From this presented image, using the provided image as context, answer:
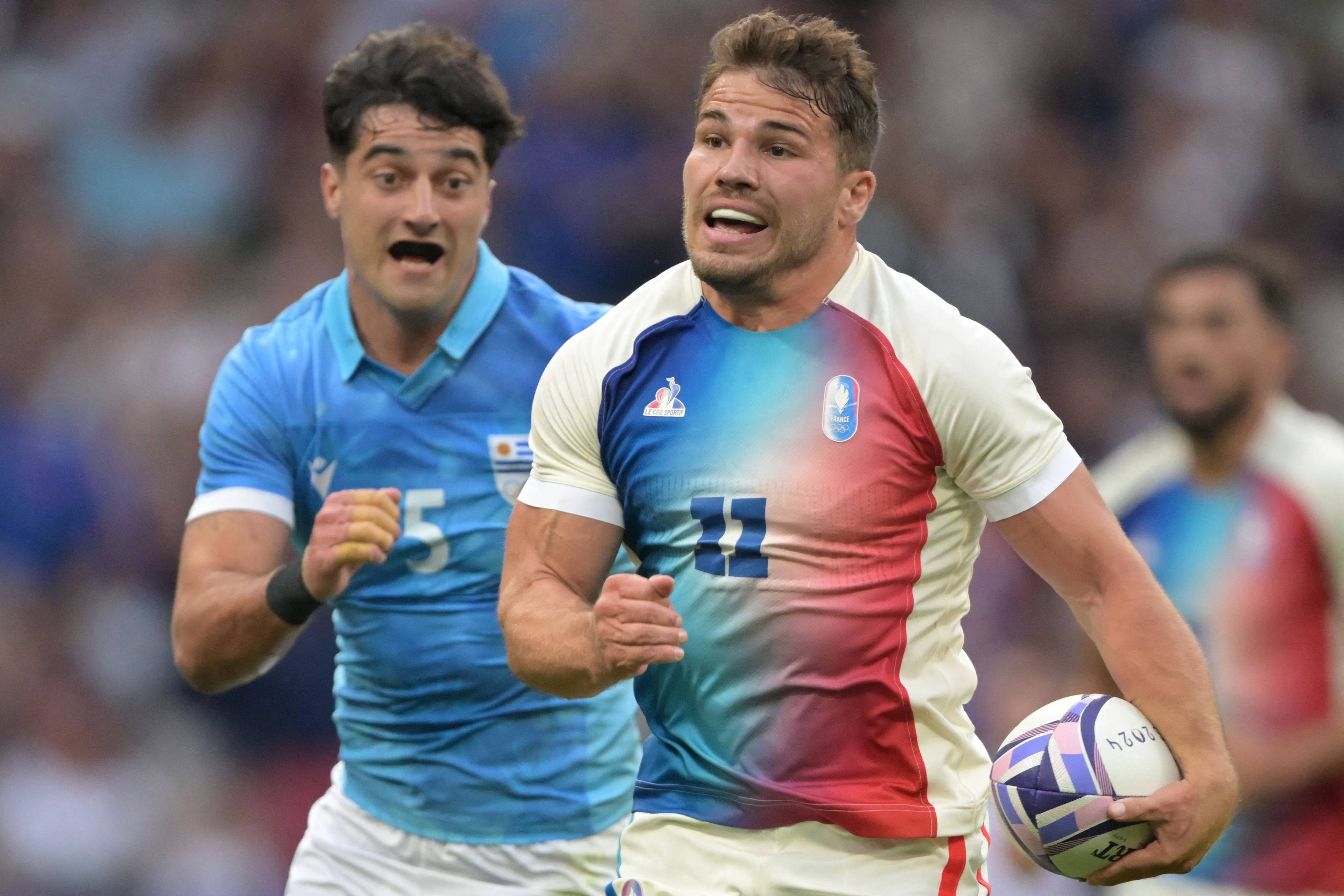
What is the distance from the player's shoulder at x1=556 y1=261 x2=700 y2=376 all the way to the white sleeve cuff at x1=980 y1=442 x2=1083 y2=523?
79cm

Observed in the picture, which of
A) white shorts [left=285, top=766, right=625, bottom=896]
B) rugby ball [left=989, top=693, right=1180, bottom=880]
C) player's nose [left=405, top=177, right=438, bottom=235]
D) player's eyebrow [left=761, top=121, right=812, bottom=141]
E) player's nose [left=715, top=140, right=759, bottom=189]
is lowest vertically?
white shorts [left=285, top=766, right=625, bottom=896]

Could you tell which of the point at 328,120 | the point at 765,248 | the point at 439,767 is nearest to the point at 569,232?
the point at 328,120

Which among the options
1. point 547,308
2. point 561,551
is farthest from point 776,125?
point 547,308

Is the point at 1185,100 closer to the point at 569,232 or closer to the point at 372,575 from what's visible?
the point at 569,232

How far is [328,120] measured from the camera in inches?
194

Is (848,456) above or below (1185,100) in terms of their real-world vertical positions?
below

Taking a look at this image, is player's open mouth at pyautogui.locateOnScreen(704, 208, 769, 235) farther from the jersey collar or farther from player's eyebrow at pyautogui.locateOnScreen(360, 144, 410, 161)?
player's eyebrow at pyautogui.locateOnScreen(360, 144, 410, 161)

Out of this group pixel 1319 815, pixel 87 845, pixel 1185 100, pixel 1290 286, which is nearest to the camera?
pixel 1319 815

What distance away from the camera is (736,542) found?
360 cm

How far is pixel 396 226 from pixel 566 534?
1392mm

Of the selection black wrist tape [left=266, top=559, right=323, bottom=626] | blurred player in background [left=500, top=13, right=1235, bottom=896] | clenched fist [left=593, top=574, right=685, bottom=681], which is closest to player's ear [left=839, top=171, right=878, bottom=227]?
blurred player in background [left=500, top=13, right=1235, bottom=896]

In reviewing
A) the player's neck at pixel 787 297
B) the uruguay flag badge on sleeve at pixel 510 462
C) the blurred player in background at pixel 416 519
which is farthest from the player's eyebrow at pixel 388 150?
the player's neck at pixel 787 297

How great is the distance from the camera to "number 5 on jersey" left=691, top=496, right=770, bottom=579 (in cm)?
359

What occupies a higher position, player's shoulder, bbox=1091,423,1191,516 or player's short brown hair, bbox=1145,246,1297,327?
player's short brown hair, bbox=1145,246,1297,327
